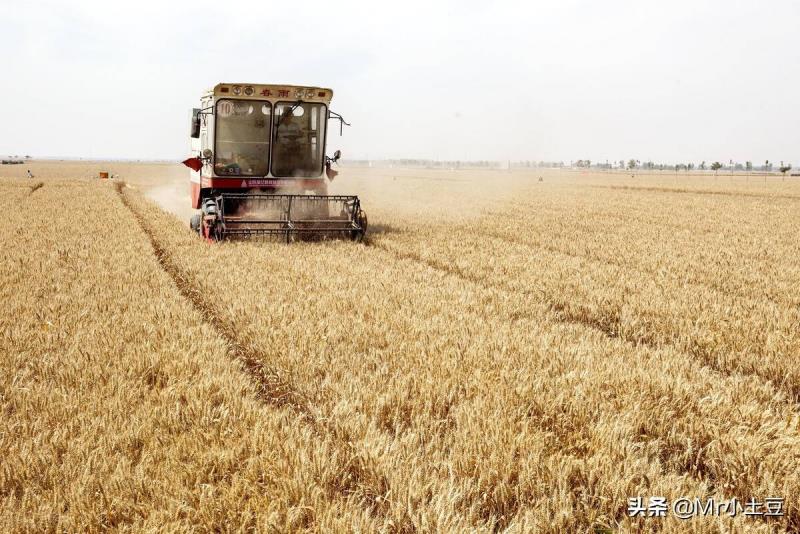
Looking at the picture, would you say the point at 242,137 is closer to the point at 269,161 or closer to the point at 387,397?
the point at 269,161

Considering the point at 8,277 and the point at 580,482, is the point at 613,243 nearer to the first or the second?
Result: the point at 580,482

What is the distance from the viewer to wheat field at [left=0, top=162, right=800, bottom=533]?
246 centimetres

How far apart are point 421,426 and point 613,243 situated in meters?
9.33

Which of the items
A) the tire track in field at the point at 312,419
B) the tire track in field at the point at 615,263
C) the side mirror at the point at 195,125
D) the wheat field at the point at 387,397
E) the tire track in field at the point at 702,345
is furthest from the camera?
the side mirror at the point at 195,125

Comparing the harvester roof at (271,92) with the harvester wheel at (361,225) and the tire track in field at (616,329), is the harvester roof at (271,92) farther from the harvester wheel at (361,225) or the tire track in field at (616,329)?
the tire track in field at (616,329)

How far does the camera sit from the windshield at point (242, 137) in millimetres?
10797

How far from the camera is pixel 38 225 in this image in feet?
39.0

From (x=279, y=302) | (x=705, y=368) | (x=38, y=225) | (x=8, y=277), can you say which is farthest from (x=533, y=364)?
(x=38, y=225)

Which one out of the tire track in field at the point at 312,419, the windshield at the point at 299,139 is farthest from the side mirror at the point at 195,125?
the tire track in field at the point at 312,419

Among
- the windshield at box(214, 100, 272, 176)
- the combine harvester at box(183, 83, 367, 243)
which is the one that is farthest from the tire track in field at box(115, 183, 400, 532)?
the windshield at box(214, 100, 272, 176)

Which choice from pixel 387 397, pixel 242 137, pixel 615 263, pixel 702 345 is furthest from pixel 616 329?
pixel 242 137

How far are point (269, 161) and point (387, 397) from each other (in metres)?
8.63

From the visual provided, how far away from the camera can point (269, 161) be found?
1118cm

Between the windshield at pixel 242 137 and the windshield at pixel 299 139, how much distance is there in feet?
0.71
